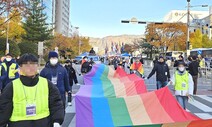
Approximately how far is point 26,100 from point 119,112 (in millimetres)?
3971

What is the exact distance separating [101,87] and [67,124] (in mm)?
3402

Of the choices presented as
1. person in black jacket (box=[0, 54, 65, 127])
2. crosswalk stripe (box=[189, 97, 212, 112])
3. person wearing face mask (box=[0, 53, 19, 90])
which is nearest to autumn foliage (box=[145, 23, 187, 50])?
crosswalk stripe (box=[189, 97, 212, 112])

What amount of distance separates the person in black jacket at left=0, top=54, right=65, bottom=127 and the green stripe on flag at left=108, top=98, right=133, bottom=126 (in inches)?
124

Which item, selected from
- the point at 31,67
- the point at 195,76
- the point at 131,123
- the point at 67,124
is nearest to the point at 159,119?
the point at 131,123

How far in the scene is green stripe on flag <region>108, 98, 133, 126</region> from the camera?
726cm

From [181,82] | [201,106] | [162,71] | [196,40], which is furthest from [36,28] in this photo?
[181,82]

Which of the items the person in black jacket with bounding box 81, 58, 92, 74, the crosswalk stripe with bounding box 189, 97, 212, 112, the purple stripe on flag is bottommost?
the crosswalk stripe with bounding box 189, 97, 212, 112

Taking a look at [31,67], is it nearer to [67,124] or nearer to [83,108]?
[83,108]

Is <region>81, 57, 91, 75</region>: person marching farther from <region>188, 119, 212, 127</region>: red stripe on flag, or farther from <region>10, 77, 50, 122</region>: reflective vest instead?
<region>10, 77, 50, 122</region>: reflective vest

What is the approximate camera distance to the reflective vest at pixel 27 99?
409cm

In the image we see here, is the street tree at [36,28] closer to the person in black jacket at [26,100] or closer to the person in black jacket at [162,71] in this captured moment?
the person in black jacket at [162,71]

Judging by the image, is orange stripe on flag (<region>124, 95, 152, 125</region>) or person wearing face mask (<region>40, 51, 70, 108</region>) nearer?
orange stripe on flag (<region>124, 95, 152, 125</region>)

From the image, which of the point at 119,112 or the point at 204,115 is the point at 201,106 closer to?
the point at 204,115

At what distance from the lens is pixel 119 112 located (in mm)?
7828
